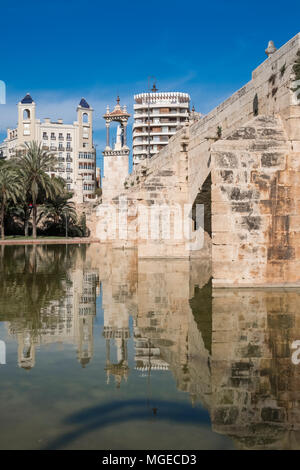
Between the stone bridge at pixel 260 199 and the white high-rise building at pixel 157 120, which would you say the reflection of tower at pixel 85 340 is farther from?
the white high-rise building at pixel 157 120

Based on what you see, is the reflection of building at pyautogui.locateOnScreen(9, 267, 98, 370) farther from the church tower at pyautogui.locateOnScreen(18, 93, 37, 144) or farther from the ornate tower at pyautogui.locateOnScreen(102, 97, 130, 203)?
the church tower at pyautogui.locateOnScreen(18, 93, 37, 144)

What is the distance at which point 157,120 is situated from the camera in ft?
209

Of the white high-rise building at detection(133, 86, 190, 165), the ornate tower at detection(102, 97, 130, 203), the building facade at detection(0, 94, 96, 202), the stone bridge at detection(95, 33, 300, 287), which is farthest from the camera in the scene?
the building facade at detection(0, 94, 96, 202)

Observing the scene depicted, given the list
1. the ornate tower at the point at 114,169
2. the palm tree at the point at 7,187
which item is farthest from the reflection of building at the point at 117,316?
the palm tree at the point at 7,187

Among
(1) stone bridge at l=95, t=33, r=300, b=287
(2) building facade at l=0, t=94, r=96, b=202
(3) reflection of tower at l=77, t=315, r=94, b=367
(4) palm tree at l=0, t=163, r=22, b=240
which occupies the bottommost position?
(3) reflection of tower at l=77, t=315, r=94, b=367

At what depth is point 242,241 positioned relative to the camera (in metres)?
7.66

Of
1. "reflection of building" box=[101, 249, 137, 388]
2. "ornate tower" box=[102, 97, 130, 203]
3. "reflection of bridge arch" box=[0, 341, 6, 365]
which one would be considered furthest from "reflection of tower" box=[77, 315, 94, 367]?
"ornate tower" box=[102, 97, 130, 203]

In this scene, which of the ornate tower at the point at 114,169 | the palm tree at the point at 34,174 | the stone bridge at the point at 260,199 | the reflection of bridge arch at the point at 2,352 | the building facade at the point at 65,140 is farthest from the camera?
the building facade at the point at 65,140

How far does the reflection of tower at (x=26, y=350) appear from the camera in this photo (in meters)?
3.86

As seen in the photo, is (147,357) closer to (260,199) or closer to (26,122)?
(260,199)

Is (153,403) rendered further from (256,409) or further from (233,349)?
(233,349)

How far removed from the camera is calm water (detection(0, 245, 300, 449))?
2562 mm

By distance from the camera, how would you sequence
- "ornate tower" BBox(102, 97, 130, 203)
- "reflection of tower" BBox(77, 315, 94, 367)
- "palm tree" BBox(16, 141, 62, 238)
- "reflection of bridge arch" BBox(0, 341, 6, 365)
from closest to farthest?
"reflection of bridge arch" BBox(0, 341, 6, 365) < "reflection of tower" BBox(77, 315, 94, 367) < "ornate tower" BBox(102, 97, 130, 203) < "palm tree" BBox(16, 141, 62, 238)
